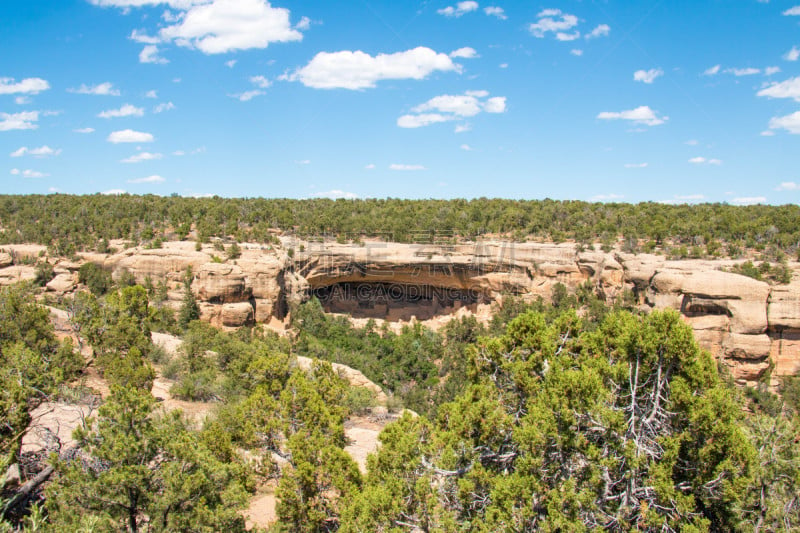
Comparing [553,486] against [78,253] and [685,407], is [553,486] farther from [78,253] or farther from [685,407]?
[78,253]

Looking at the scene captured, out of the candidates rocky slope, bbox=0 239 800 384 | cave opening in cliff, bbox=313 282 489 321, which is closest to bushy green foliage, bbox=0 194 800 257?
rocky slope, bbox=0 239 800 384

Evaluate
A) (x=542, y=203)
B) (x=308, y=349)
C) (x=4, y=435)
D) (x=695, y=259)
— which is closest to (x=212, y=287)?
(x=308, y=349)

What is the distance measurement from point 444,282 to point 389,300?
5.57 metres

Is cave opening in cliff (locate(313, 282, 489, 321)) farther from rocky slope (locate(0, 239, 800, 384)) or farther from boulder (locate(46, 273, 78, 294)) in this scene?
boulder (locate(46, 273, 78, 294))

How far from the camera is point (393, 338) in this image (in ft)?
115

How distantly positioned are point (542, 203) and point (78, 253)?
42541mm

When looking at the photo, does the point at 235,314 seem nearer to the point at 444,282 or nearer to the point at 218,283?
the point at 218,283

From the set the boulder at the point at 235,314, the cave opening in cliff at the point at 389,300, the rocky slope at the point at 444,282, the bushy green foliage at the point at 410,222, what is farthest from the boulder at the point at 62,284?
the cave opening in cliff at the point at 389,300

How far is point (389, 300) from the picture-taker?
42125 mm

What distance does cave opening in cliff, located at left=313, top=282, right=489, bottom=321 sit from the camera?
1628 inches

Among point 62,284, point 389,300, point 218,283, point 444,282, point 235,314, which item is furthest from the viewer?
point 389,300

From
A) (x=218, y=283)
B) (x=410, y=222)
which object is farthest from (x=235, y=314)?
(x=410, y=222)

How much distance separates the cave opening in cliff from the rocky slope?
0.28 feet

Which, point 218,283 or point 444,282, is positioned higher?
point 218,283
